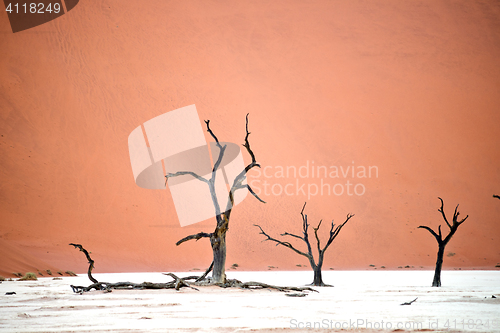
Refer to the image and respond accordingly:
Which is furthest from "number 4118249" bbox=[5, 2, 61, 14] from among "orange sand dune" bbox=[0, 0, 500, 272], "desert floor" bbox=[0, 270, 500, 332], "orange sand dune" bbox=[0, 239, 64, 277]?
"desert floor" bbox=[0, 270, 500, 332]

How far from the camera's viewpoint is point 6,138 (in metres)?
43.9

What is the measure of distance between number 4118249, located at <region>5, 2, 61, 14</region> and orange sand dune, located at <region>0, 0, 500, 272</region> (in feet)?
8.85

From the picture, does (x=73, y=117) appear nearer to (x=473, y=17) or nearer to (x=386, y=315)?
(x=386, y=315)

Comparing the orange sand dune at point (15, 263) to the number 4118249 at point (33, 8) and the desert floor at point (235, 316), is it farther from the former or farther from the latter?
the number 4118249 at point (33, 8)

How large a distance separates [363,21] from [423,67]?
11.3m

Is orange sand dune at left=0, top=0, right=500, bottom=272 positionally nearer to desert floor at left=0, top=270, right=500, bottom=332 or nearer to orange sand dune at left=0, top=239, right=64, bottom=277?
orange sand dune at left=0, top=239, right=64, bottom=277

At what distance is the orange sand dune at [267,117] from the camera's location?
4225cm

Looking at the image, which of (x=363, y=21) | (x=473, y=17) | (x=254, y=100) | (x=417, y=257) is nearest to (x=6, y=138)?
(x=254, y=100)

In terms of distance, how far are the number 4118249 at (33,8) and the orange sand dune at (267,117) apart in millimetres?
2696

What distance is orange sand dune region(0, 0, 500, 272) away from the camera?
42.2 meters

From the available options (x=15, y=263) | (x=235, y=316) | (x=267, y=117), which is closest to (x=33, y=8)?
(x=267, y=117)

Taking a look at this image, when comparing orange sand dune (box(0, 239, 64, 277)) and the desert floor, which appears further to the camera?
orange sand dune (box(0, 239, 64, 277))

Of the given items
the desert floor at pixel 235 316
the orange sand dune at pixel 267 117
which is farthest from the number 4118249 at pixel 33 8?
the desert floor at pixel 235 316

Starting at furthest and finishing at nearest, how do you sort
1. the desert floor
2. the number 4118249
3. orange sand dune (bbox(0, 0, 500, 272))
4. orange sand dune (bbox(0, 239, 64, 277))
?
1. the number 4118249
2. orange sand dune (bbox(0, 0, 500, 272))
3. orange sand dune (bbox(0, 239, 64, 277))
4. the desert floor
